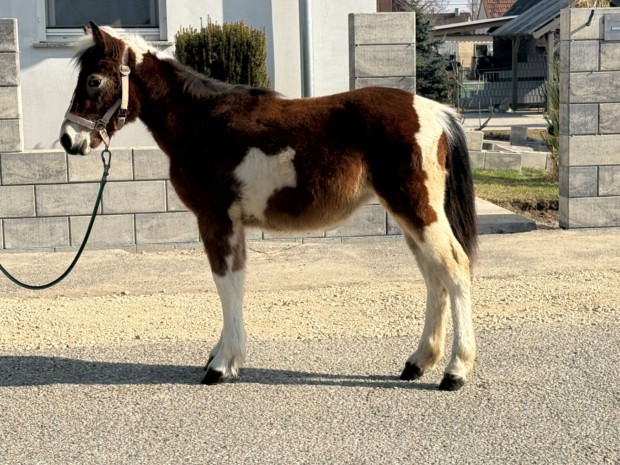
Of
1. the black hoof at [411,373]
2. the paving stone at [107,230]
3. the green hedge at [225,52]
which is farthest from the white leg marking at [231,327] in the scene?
the green hedge at [225,52]

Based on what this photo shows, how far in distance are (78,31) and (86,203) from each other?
3917mm

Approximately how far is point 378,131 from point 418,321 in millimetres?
2059

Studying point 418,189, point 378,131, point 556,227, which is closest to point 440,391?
point 418,189

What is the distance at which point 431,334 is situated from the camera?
20.2 ft

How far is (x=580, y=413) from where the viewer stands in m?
5.43

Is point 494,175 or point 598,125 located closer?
point 598,125

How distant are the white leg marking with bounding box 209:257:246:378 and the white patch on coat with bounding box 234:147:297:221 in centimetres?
48

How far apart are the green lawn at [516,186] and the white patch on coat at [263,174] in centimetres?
758

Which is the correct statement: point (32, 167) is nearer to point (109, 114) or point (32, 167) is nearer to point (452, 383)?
point (109, 114)

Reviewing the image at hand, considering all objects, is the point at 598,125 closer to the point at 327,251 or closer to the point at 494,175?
the point at 327,251

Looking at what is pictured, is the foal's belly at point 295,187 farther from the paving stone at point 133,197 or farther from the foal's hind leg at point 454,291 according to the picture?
the paving stone at point 133,197

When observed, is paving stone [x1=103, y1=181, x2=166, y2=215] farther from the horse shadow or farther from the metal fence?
the metal fence

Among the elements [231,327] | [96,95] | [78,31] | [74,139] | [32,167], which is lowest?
[231,327]

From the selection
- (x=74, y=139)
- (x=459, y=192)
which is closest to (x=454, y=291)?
(x=459, y=192)
